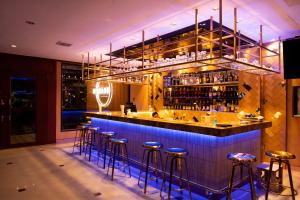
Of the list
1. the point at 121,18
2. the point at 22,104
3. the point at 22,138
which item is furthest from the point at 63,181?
the point at 22,138

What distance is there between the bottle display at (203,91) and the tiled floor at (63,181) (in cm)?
232

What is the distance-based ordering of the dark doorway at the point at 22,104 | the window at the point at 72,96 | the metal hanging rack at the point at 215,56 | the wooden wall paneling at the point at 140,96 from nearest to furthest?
the metal hanging rack at the point at 215,56
the dark doorway at the point at 22,104
the window at the point at 72,96
the wooden wall paneling at the point at 140,96

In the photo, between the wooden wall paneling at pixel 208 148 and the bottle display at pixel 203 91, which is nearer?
the wooden wall paneling at pixel 208 148

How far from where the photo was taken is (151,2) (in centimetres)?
313

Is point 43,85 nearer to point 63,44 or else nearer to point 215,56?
point 63,44

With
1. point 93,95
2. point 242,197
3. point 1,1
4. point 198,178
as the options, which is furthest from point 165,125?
point 93,95

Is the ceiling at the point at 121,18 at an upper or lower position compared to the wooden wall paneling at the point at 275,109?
upper

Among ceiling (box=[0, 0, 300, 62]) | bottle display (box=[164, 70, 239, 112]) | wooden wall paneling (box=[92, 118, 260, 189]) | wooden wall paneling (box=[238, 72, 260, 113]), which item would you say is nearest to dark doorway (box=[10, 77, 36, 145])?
ceiling (box=[0, 0, 300, 62])

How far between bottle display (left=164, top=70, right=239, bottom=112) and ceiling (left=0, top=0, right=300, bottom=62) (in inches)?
54.9

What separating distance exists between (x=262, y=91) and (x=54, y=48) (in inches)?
221

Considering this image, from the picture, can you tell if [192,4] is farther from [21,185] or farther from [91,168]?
[21,185]

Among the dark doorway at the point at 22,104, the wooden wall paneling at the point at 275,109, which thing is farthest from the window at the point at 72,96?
the wooden wall paneling at the point at 275,109

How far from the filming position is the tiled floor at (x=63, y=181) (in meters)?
3.44

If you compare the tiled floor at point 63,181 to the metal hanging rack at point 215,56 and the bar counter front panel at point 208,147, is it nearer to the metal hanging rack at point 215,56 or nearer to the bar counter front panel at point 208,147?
the bar counter front panel at point 208,147
